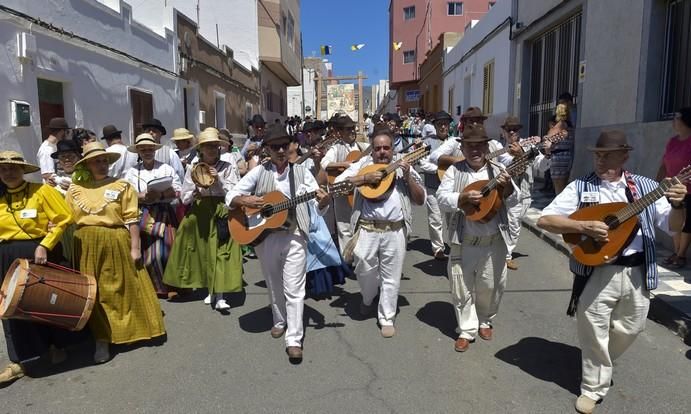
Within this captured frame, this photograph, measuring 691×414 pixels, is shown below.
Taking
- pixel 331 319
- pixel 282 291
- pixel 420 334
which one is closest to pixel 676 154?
pixel 420 334

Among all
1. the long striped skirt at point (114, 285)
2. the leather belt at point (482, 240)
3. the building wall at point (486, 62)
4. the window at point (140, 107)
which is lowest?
the long striped skirt at point (114, 285)

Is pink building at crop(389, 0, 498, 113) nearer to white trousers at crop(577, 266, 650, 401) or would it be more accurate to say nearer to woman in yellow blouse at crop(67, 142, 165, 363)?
woman in yellow blouse at crop(67, 142, 165, 363)

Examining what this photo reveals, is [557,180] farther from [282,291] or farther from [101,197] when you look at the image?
[101,197]

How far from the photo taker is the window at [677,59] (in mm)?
7004

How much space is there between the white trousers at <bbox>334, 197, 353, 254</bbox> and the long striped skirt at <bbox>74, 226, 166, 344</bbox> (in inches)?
100

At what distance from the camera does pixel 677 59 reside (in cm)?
728

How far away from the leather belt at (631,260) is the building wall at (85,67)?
7.80 m

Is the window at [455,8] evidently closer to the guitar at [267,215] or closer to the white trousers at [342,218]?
the white trousers at [342,218]

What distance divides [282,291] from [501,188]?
2067 millimetres

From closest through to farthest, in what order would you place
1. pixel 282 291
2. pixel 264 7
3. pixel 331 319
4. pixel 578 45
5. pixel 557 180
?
pixel 282 291 → pixel 331 319 → pixel 557 180 → pixel 578 45 → pixel 264 7

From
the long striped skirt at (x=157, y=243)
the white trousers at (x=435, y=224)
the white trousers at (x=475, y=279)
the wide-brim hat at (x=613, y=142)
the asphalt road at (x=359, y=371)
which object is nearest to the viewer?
the wide-brim hat at (x=613, y=142)

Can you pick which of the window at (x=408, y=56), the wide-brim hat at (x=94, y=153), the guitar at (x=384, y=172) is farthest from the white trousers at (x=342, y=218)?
the window at (x=408, y=56)

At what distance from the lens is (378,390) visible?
3.57 m

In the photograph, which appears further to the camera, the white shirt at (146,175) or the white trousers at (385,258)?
the white shirt at (146,175)
